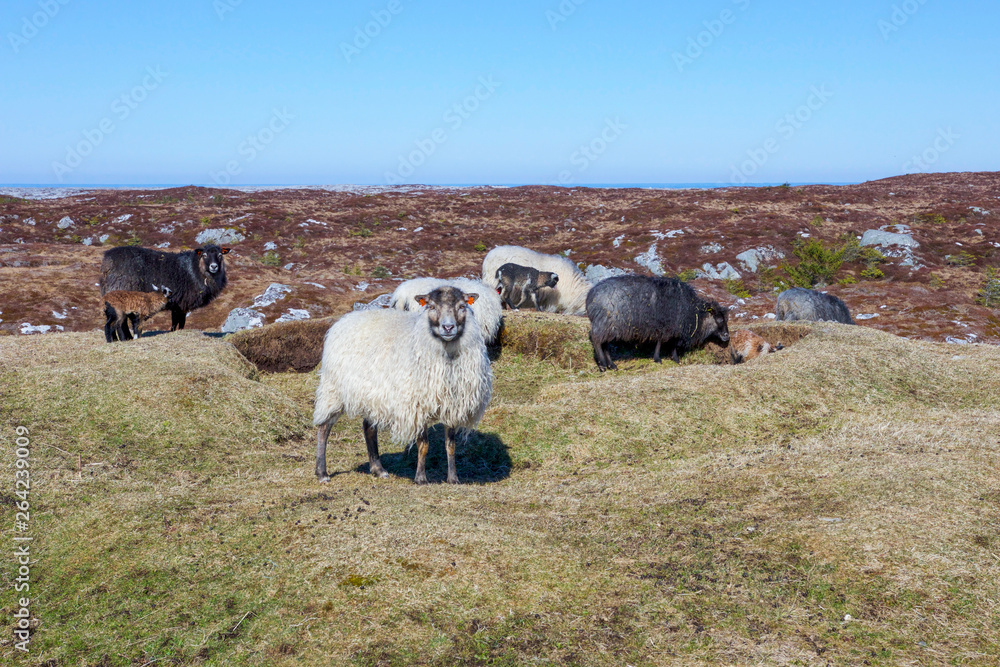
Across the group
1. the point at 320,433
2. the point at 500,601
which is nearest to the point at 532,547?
the point at 500,601

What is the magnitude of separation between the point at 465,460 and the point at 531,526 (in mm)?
4194

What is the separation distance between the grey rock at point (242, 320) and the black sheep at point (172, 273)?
8053mm

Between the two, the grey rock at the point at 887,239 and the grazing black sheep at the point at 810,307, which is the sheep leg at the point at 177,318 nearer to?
the grazing black sheep at the point at 810,307

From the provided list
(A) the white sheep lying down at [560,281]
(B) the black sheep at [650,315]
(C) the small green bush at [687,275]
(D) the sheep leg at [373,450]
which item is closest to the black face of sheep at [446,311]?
(D) the sheep leg at [373,450]

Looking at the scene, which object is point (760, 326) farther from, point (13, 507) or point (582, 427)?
point (13, 507)

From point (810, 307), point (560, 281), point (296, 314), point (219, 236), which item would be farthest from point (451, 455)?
point (219, 236)

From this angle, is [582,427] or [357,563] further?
[582,427]

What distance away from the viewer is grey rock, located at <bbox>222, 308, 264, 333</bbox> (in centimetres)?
2875

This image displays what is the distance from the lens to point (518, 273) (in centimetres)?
2311

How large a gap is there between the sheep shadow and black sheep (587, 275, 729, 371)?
6.13 meters

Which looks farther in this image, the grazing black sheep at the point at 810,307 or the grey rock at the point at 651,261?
the grey rock at the point at 651,261

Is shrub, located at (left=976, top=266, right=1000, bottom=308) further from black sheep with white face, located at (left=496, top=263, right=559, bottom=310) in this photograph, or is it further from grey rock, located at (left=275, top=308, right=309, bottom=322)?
grey rock, located at (left=275, top=308, right=309, bottom=322)

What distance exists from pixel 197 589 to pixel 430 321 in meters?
4.95

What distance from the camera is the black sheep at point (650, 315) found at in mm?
17844
